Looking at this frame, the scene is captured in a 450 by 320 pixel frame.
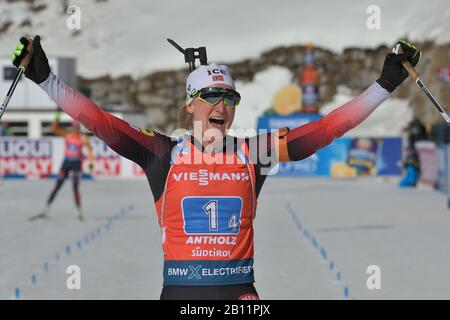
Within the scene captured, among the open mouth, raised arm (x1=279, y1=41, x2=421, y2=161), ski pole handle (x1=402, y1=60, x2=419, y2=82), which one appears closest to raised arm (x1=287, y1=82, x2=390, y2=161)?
raised arm (x1=279, y1=41, x2=421, y2=161)

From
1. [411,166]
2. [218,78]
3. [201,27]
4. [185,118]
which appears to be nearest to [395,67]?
[218,78]

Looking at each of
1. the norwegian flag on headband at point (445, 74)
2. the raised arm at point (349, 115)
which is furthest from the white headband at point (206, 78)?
the norwegian flag on headband at point (445, 74)

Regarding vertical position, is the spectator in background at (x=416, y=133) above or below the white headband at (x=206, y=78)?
above

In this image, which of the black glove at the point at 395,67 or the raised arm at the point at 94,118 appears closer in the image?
the raised arm at the point at 94,118

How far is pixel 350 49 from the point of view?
246 feet

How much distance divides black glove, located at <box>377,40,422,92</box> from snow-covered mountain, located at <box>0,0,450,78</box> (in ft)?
218

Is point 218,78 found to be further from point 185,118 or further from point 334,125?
point 334,125

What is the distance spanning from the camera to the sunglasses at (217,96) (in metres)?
4.03

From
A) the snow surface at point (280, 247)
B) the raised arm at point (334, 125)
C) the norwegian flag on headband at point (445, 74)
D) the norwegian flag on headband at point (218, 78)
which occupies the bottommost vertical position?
the snow surface at point (280, 247)

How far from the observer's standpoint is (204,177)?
4055 millimetres

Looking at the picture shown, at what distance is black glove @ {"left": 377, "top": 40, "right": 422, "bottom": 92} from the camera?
4.12m

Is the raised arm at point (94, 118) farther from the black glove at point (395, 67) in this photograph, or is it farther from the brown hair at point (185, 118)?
the black glove at point (395, 67)

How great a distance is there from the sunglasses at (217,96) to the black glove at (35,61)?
0.62 m
